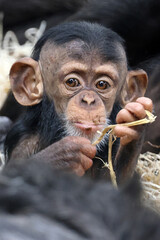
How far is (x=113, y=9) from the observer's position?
14.5 feet

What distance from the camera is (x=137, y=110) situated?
272 cm

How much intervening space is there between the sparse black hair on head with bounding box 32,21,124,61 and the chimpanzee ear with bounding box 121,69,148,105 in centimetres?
26

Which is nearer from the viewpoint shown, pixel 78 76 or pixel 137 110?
pixel 137 110

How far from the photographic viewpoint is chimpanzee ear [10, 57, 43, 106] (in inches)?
142

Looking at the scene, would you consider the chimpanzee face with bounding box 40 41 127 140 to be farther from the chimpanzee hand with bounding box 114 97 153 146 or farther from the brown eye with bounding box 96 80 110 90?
the chimpanzee hand with bounding box 114 97 153 146

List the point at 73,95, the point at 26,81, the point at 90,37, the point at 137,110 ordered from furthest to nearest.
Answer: the point at 26,81, the point at 90,37, the point at 73,95, the point at 137,110

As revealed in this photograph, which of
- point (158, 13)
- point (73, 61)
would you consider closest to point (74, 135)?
point (73, 61)

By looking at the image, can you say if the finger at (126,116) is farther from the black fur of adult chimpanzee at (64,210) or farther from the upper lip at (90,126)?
the black fur of adult chimpanzee at (64,210)

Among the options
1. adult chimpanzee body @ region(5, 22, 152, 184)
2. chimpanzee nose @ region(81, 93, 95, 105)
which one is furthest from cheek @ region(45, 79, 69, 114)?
chimpanzee nose @ region(81, 93, 95, 105)

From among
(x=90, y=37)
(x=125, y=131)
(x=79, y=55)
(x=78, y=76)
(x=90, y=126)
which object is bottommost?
(x=90, y=126)

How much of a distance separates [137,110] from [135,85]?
1.09 m

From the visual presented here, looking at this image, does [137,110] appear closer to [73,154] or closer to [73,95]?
[73,154]

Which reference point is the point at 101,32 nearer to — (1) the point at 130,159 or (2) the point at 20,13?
(1) the point at 130,159

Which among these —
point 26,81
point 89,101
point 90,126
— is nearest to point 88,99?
point 89,101
